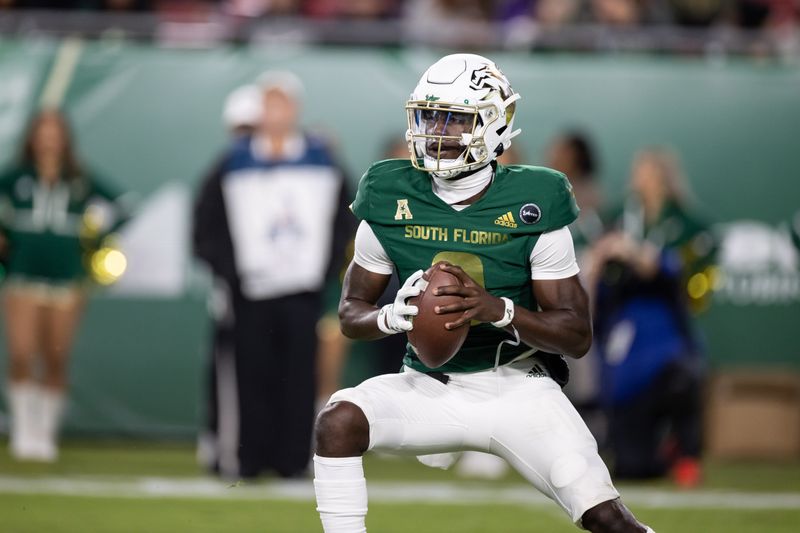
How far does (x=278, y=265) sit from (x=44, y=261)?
1792mm

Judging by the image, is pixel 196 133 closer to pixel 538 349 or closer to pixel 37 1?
pixel 37 1

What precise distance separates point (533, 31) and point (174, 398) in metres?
3.45

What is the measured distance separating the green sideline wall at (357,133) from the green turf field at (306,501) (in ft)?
2.40

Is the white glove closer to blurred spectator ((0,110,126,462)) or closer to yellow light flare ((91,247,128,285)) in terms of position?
blurred spectator ((0,110,126,462))

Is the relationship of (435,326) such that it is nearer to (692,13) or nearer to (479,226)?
(479,226)

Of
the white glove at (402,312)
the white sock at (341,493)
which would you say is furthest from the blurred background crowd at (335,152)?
the white sock at (341,493)

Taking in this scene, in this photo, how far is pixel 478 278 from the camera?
16.5ft

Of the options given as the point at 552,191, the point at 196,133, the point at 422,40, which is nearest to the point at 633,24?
the point at 422,40

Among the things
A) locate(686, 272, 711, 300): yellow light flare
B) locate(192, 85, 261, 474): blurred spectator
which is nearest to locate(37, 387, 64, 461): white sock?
locate(192, 85, 261, 474): blurred spectator

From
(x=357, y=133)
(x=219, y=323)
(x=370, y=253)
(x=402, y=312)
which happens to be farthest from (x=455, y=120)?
(x=357, y=133)

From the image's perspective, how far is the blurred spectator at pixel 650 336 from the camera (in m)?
9.09

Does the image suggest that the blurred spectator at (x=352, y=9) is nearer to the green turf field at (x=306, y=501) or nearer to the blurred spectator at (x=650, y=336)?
the blurred spectator at (x=650, y=336)

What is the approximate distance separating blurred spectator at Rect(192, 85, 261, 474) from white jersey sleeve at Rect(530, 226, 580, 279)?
4.08 metres

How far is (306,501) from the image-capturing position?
314 inches
